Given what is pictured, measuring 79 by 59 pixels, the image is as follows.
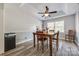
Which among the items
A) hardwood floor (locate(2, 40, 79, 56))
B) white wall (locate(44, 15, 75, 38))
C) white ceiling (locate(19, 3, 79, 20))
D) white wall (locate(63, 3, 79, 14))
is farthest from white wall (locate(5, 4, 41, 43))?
white wall (locate(63, 3, 79, 14))

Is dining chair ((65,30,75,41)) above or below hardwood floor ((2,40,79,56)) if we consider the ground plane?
above

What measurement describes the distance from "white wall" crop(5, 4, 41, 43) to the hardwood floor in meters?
0.20

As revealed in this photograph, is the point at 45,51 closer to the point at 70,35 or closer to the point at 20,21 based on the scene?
the point at 70,35

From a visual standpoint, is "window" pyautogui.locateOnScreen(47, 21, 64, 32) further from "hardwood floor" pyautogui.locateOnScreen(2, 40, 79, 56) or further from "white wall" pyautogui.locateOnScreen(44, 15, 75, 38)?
"hardwood floor" pyautogui.locateOnScreen(2, 40, 79, 56)

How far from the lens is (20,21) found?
268 centimetres

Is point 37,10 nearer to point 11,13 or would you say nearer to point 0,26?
point 11,13

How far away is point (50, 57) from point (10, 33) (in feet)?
3.45

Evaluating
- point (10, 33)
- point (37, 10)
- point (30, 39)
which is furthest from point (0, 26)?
point (37, 10)

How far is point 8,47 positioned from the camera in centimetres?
267

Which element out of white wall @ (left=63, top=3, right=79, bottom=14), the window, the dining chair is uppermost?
white wall @ (left=63, top=3, right=79, bottom=14)

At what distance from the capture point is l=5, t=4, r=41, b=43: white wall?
262cm

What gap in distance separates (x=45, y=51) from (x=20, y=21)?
0.90m

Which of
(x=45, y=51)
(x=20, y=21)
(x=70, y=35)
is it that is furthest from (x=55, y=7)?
(x=45, y=51)

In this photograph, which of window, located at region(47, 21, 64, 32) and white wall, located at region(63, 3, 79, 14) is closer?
white wall, located at region(63, 3, 79, 14)
